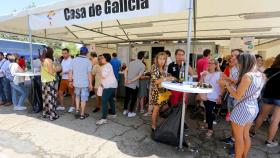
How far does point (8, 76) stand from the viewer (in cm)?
555

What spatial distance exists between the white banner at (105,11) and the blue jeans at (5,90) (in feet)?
6.62

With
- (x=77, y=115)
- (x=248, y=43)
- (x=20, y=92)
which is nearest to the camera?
(x=77, y=115)

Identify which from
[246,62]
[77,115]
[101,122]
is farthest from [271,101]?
[77,115]

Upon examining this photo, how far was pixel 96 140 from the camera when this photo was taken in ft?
12.0

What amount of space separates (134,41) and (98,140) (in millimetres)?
7554

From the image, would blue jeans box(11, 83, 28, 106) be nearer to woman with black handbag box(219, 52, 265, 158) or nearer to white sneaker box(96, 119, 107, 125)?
white sneaker box(96, 119, 107, 125)

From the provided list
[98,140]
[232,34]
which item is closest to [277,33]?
[232,34]

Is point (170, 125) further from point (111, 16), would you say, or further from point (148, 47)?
point (148, 47)

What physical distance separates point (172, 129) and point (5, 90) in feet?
17.2

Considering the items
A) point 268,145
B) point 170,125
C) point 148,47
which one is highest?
point 148,47

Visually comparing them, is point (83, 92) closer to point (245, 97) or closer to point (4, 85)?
point (4, 85)

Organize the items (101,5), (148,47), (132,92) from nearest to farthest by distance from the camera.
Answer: (101,5)
(132,92)
(148,47)

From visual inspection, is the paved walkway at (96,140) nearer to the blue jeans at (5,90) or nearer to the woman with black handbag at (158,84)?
the woman with black handbag at (158,84)

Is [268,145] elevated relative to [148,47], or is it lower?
lower
